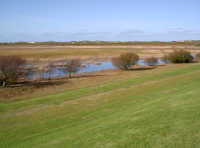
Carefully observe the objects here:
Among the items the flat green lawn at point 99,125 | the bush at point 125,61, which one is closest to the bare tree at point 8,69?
the flat green lawn at point 99,125

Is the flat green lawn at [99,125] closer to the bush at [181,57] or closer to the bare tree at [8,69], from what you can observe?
the bare tree at [8,69]

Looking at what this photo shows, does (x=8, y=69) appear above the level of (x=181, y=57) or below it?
below

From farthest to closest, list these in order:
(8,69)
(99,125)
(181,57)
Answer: (181,57)
(8,69)
(99,125)

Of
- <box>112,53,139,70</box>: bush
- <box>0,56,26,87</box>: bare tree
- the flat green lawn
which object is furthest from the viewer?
<box>112,53,139,70</box>: bush

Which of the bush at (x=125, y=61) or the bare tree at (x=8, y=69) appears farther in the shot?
the bush at (x=125, y=61)

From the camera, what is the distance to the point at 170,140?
18.6 ft

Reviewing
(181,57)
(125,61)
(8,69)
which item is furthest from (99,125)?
(181,57)

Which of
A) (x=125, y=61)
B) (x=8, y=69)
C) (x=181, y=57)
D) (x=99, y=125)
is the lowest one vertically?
(x=99, y=125)

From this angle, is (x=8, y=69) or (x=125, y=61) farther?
(x=125, y=61)

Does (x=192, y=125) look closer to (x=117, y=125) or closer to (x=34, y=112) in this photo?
(x=117, y=125)

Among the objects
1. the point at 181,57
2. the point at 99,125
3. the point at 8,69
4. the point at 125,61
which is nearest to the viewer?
the point at 99,125

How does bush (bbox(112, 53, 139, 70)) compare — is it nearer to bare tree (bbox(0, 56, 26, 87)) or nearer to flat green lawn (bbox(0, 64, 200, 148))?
bare tree (bbox(0, 56, 26, 87))

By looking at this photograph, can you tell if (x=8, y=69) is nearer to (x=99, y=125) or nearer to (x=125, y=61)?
(x=99, y=125)

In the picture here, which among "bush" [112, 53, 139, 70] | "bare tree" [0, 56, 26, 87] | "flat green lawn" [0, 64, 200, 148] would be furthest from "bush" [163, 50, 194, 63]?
"flat green lawn" [0, 64, 200, 148]
